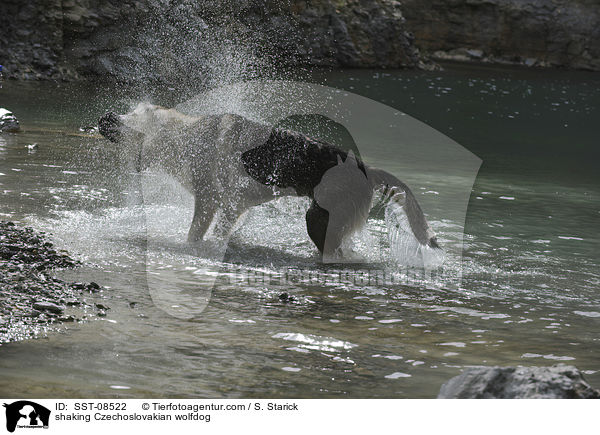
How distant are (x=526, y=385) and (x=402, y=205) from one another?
4.48 meters

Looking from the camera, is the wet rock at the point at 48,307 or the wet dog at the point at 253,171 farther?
the wet dog at the point at 253,171

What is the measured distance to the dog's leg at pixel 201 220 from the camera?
815cm

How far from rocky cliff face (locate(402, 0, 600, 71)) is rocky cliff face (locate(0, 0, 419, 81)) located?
13366mm

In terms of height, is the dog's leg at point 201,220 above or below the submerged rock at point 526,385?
above

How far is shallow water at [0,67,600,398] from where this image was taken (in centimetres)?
454

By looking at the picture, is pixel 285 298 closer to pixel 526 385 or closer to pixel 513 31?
pixel 526 385

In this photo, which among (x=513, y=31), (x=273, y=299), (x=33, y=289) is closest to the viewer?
(x=33, y=289)

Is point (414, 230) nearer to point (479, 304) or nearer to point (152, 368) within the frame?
point (479, 304)

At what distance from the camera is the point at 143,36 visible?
26156mm

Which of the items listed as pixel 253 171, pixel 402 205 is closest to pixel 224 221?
pixel 253 171
